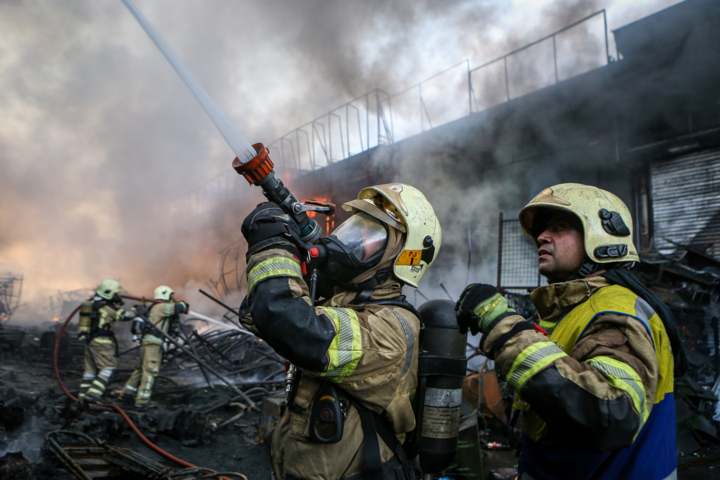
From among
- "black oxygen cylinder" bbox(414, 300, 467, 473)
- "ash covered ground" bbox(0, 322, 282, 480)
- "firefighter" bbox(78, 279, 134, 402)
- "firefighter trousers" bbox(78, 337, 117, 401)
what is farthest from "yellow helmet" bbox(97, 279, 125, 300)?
"black oxygen cylinder" bbox(414, 300, 467, 473)

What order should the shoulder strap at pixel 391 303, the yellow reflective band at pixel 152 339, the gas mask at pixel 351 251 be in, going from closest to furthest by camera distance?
1. the gas mask at pixel 351 251
2. the shoulder strap at pixel 391 303
3. the yellow reflective band at pixel 152 339

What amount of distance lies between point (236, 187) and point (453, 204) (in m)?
13.8

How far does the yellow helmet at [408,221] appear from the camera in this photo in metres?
2.12

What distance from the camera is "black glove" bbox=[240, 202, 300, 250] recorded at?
162 centimetres

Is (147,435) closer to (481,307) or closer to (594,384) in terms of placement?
(481,307)

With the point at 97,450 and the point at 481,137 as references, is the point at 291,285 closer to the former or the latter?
the point at 97,450

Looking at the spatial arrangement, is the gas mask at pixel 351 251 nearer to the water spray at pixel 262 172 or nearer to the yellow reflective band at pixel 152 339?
the water spray at pixel 262 172

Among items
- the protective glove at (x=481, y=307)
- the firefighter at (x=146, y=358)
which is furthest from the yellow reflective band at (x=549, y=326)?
the firefighter at (x=146, y=358)

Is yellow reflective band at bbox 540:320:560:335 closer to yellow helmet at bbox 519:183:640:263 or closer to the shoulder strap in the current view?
yellow helmet at bbox 519:183:640:263

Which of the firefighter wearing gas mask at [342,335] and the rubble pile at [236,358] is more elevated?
the firefighter wearing gas mask at [342,335]

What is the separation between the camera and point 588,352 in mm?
1470

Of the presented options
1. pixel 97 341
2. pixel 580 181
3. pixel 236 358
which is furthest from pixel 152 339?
pixel 580 181

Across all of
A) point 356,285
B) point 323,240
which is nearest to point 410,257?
point 356,285

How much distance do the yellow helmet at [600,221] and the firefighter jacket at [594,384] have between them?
184mm
